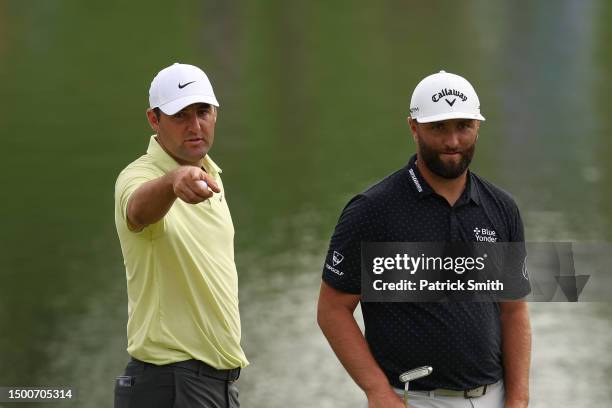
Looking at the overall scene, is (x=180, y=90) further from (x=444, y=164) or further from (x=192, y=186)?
(x=444, y=164)

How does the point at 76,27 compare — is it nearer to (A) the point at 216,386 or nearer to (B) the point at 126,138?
(B) the point at 126,138

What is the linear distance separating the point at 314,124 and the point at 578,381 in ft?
35.0

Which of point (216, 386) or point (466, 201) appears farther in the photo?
point (216, 386)

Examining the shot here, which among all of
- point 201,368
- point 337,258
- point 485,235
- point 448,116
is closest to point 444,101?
point 448,116

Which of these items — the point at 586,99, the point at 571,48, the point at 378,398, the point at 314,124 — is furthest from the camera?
the point at 571,48

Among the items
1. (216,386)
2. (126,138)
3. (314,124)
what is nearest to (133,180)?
(216,386)

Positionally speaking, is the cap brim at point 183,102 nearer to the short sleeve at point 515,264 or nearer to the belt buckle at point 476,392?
the short sleeve at point 515,264

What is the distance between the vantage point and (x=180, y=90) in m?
4.36

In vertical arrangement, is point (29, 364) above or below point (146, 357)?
above

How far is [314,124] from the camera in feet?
64.7

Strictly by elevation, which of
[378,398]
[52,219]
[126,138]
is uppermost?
[126,138]

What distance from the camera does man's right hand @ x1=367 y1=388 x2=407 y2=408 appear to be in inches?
156

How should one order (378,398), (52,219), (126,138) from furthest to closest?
(126,138), (52,219), (378,398)

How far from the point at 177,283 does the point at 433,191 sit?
93cm
